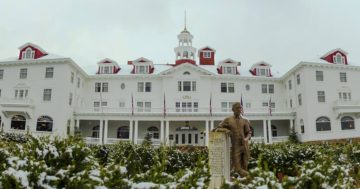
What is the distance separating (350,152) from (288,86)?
27299 millimetres

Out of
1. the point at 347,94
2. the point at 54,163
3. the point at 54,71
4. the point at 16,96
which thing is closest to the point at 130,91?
the point at 54,71

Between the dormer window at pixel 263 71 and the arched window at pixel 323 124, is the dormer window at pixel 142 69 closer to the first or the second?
the dormer window at pixel 263 71

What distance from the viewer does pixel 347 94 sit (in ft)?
131

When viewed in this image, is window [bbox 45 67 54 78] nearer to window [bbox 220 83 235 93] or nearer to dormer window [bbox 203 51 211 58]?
window [bbox 220 83 235 93]

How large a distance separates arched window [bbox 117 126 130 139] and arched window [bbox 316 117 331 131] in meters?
24.0

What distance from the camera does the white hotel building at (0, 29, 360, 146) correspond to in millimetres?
37906

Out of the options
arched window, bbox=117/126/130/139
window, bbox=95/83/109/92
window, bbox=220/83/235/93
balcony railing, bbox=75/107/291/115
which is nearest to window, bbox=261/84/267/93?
balcony railing, bbox=75/107/291/115

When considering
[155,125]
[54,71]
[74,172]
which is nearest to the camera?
[74,172]

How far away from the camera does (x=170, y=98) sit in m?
42.8

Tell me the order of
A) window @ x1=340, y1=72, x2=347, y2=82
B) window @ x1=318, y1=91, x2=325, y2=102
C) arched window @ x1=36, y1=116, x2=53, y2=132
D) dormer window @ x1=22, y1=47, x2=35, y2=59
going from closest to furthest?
arched window @ x1=36, y1=116, x2=53, y2=132, window @ x1=318, y1=91, x2=325, y2=102, window @ x1=340, y1=72, x2=347, y2=82, dormer window @ x1=22, y1=47, x2=35, y2=59

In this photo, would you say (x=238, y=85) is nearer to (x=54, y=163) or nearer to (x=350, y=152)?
(x=350, y=152)

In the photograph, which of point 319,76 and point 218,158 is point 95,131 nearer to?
point 319,76

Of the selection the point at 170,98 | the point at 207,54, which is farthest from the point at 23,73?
the point at 207,54

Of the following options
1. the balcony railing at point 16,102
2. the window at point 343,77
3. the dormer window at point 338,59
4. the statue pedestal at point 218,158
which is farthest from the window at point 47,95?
the window at point 343,77
